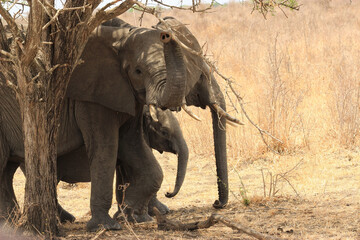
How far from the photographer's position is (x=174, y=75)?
176 inches

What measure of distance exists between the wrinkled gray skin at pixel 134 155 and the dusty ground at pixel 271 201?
33 cm

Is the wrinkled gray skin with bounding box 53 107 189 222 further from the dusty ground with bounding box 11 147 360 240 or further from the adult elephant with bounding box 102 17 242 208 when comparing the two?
the adult elephant with bounding box 102 17 242 208

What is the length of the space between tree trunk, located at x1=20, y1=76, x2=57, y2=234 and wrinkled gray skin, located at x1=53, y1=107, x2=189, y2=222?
1.20 metres

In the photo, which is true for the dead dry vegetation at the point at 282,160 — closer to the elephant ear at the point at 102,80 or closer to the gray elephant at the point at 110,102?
the gray elephant at the point at 110,102

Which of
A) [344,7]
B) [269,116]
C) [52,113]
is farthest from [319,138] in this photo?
[344,7]

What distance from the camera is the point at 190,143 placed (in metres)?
10.7

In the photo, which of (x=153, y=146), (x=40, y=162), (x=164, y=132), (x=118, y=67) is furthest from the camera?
(x=153, y=146)

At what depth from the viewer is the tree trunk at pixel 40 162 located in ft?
15.0

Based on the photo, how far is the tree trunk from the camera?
15.0 feet

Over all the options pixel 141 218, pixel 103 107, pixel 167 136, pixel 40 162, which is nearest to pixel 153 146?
pixel 167 136

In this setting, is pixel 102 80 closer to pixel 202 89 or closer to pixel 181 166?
pixel 202 89

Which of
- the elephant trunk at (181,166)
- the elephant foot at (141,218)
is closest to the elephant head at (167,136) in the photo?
the elephant trunk at (181,166)

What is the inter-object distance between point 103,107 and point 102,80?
0.24 meters

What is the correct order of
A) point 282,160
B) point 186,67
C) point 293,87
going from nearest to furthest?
1. point 186,67
2. point 282,160
3. point 293,87
